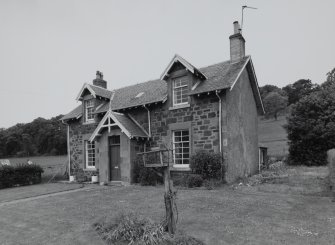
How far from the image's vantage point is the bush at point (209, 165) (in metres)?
14.5

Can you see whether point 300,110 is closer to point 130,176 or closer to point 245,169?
point 245,169

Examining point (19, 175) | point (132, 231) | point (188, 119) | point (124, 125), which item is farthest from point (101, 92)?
point (132, 231)

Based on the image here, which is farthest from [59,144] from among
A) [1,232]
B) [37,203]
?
[1,232]

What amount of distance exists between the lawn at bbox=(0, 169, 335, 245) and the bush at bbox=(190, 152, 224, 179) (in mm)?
1798

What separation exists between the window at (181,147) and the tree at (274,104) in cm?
5804

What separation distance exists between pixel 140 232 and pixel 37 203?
7.67 m

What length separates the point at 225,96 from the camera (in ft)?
49.3

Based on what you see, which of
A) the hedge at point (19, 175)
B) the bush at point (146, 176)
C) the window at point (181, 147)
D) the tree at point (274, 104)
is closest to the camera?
the bush at point (146, 176)

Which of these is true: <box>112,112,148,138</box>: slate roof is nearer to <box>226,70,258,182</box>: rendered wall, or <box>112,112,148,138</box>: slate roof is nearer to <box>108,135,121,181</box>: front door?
<box>108,135,121,181</box>: front door

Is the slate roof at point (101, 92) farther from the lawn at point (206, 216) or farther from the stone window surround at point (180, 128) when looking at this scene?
the lawn at point (206, 216)

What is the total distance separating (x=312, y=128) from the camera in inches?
923

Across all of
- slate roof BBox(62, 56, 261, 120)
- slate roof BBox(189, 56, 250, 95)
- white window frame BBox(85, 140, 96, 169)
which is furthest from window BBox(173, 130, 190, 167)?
white window frame BBox(85, 140, 96, 169)

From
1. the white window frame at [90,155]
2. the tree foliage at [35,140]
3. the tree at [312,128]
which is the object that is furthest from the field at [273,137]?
the tree foliage at [35,140]

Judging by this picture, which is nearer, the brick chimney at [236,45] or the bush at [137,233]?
the bush at [137,233]
